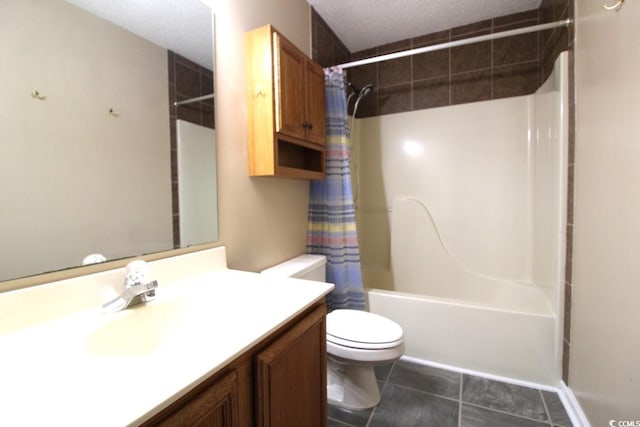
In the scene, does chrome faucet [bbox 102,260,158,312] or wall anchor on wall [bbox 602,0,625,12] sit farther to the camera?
wall anchor on wall [bbox 602,0,625,12]

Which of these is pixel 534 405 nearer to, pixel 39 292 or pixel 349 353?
pixel 349 353

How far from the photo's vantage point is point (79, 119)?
2.81 feet

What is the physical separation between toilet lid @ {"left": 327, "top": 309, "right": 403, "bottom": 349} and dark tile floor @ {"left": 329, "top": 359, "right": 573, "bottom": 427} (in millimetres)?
418

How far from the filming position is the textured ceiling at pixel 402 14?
2.01 metres

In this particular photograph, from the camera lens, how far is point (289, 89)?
58.5 inches

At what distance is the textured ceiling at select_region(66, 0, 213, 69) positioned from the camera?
0.94m

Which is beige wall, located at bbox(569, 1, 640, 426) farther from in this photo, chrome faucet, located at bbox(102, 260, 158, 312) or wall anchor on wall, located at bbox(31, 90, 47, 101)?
wall anchor on wall, located at bbox(31, 90, 47, 101)

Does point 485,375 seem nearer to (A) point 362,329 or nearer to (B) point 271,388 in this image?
(A) point 362,329

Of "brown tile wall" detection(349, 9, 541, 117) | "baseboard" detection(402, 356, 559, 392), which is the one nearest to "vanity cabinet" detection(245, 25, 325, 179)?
"brown tile wall" detection(349, 9, 541, 117)

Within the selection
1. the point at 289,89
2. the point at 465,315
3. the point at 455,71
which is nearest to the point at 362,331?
the point at 465,315

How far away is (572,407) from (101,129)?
238 cm

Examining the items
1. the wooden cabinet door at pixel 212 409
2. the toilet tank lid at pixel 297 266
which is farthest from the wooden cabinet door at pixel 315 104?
the wooden cabinet door at pixel 212 409

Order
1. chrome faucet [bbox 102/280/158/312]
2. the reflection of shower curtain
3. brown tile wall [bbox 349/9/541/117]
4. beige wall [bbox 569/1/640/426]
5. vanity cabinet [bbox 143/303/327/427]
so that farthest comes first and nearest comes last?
brown tile wall [bbox 349/9/541/117] < the reflection of shower curtain < beige wall [bbox 569/1/640/426] < chrome faucet [bbox 102/280/158/312] < vanity cabinet [bbox 143/303/327/427]

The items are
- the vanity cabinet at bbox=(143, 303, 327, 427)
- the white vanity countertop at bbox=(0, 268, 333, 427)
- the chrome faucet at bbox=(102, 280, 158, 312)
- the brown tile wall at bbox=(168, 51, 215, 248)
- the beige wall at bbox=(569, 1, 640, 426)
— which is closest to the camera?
the white vanity countertop at bbox=(0, 268, 333, 427)
